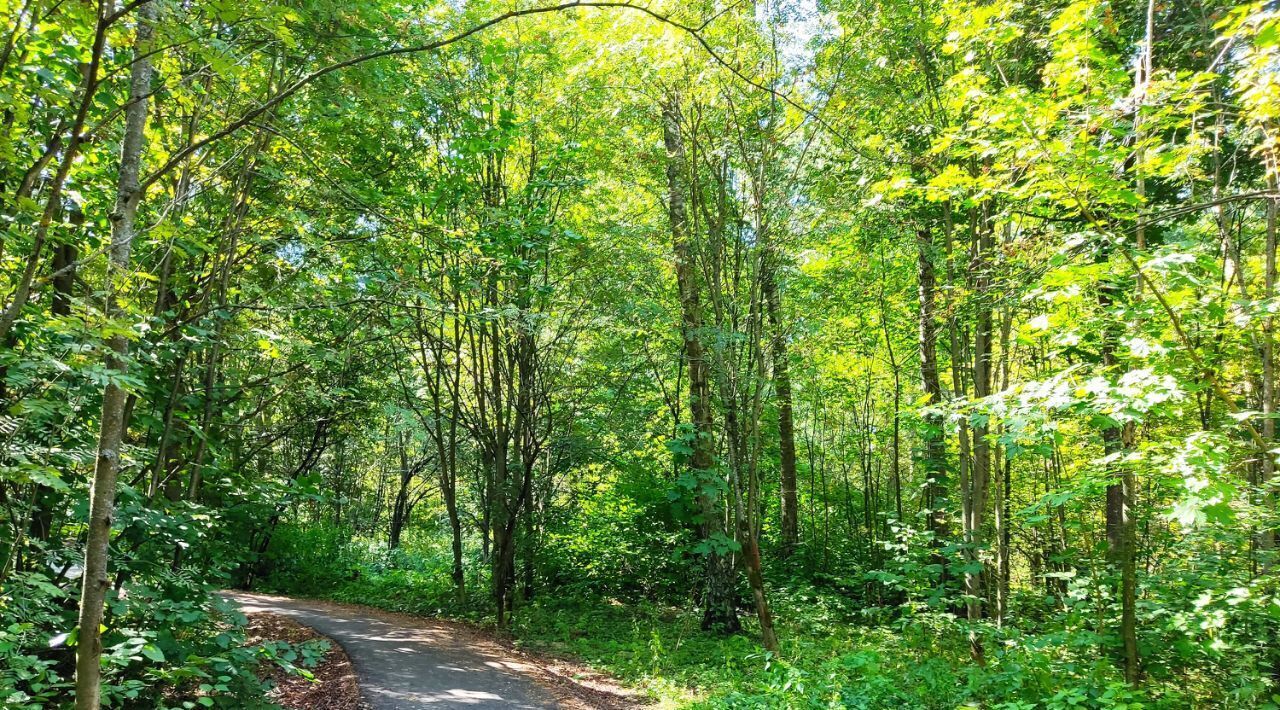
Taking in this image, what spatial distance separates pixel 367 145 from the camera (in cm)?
633

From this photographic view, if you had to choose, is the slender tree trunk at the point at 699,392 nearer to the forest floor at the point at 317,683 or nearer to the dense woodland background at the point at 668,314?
the dense woodland background at the point at 668,314

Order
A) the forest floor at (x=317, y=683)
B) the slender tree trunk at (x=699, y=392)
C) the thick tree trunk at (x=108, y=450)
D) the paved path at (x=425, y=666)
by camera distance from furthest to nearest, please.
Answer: the slender tree trunk at (x=699, y=392) → the paved path at (x=425, y=666) → the forest floor at (x=317, y=683) → the thick tree trunk at (x=108, y=450)

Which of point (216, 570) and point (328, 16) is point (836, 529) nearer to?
point (216, 570)

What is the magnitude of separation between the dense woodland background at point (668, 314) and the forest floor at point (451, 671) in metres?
0.74

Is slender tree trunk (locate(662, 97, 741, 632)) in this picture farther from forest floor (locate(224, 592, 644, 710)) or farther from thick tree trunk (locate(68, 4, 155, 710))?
thick tree trunk (locate(68, 4, 155, 710))

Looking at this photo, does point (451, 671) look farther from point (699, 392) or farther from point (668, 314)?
point (668, 314)

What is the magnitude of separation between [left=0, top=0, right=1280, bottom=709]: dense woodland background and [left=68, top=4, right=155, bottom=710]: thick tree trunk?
0.01 meters

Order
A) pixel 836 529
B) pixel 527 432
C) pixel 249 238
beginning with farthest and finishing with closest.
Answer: pixel 836 529 → pixel 527 432 → pixel 249 238

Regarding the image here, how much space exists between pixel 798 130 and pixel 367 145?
532 centimetres

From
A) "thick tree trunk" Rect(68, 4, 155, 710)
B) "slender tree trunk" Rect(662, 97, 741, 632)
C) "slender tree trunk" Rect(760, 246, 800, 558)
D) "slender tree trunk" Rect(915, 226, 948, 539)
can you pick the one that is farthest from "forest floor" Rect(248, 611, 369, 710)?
"slender tree trunk" Rect(915, 226, 948, 539)

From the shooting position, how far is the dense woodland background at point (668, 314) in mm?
3535

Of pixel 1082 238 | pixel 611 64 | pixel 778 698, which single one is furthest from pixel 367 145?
pixel 778 698

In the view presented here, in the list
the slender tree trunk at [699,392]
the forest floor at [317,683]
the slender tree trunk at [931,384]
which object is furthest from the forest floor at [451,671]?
the slender tree trunk at [931,384]

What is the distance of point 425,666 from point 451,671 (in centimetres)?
40
